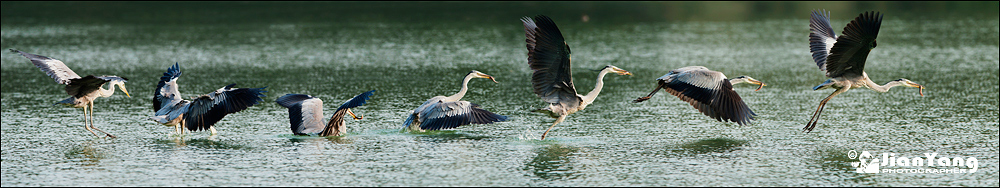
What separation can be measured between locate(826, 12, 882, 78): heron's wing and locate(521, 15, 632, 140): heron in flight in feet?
8.53

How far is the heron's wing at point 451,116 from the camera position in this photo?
1145 centimetres

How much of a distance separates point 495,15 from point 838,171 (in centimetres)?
2616

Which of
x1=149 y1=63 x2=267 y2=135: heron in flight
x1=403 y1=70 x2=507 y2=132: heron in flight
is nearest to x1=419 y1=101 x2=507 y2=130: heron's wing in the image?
x1=403 y1=70 x2=507 y2=132: heron in flight

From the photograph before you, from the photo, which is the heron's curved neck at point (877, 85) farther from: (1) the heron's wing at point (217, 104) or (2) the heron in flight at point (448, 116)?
(1) the heron's wing at point (217, 104)

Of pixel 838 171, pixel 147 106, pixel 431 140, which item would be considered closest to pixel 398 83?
pixel 147 106

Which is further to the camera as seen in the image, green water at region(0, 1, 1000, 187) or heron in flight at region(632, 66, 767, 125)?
heron in flight at region(632, 66, 767, 125)

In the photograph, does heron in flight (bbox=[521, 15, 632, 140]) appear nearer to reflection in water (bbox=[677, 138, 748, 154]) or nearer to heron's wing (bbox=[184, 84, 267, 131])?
reflection in water (bbox=[677, 138, 748, 154])

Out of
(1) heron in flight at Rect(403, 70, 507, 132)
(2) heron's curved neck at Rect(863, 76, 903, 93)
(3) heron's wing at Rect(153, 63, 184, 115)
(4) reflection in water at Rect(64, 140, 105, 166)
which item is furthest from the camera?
(3) heron's wing at Rect(153, 63, 184, 115)

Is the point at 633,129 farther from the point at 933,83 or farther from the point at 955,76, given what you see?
the point at 955,76

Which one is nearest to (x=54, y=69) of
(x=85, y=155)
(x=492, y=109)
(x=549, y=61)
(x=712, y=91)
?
(x=85, y=155)

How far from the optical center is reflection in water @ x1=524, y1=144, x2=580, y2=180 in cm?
938

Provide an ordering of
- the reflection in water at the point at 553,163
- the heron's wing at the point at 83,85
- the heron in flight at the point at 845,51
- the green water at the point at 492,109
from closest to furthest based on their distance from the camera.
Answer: the reflection in water at the point at 553,163 → the green water at the point at 492,109 → the heron in flight at the point at 845,51 → the heron's wing at the point at 83,85

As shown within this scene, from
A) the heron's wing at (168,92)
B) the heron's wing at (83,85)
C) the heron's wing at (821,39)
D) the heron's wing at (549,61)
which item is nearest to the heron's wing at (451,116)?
the heron's wing at (549,61)

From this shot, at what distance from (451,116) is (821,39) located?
5.07 metres
